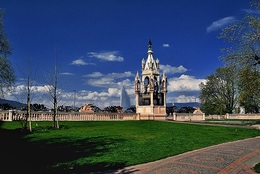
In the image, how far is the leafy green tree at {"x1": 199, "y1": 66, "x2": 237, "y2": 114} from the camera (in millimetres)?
52969

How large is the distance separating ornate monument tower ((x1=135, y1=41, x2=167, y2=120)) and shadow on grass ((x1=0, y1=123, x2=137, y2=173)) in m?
24.8

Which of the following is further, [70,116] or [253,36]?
[70,116]

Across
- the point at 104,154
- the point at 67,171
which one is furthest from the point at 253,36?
the point at 67,171

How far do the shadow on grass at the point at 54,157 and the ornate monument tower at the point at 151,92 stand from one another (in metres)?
24.8

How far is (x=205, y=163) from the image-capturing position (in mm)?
8586

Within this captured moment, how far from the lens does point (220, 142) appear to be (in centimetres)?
1370

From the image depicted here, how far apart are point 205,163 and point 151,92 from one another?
28.3m

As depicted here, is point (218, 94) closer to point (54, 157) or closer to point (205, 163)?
point (205, 163)

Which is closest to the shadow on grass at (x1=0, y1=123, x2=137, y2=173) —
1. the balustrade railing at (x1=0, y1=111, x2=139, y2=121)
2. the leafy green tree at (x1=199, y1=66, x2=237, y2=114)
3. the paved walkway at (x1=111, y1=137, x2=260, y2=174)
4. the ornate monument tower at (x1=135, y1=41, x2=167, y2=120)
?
the paved walkway at (x1=111, y1=137, x2=260, y2=174)

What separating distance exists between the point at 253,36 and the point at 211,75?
141 ft

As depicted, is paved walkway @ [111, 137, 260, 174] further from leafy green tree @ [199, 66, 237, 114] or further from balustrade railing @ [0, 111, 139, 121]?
leafy green tree @ [199, 66, 237, 114]

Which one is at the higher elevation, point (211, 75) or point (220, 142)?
point (211, 75)

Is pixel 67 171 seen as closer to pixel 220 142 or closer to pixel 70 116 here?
pixel 220 142

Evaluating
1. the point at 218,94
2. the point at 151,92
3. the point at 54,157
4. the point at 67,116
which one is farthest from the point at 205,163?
the point at 218,94
